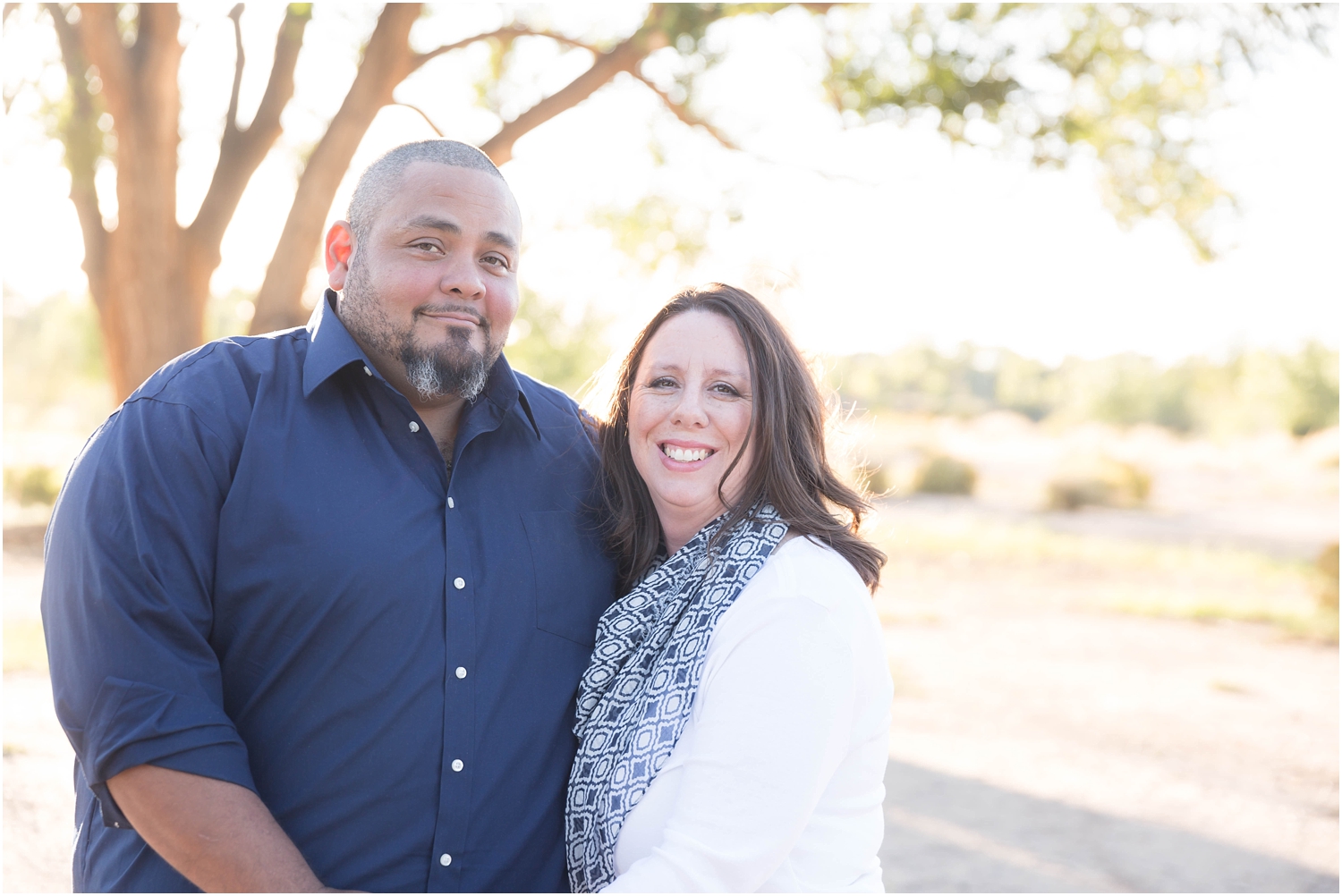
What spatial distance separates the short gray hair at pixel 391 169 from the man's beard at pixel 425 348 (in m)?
0.12

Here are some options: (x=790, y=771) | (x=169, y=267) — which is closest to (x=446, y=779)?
(x=790, y=771)

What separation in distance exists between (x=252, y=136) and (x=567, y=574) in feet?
19.7

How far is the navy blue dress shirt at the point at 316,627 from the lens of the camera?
207 cm

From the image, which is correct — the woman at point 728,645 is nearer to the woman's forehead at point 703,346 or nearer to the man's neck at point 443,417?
the woman's forehead at point 703,346

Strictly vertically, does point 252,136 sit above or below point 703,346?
above

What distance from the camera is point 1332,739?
26.8 feet

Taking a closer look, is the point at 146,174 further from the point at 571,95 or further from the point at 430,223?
the point at 430,223

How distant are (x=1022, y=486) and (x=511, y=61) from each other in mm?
23747

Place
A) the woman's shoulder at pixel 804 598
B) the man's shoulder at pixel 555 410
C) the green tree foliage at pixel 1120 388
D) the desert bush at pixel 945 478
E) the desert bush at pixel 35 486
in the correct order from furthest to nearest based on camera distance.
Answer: the green tree foliage at pixel 1120 388, the desert bush at pixel 945 478, the desert bush at pixel 35 486, the man's shoulder at pixel 555 410, the woman's shoulder at pixel 804 598

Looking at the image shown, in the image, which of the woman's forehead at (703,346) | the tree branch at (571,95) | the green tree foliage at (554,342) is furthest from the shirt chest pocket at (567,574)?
the green tree foliage at (554,342)

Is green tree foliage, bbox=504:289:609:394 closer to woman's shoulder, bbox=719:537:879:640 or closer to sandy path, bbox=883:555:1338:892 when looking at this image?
sandy path, bbox=883:555:1338:892

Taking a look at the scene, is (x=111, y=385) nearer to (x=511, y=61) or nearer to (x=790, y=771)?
(x=511, y=61)

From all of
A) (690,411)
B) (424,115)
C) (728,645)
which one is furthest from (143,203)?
(728,645)

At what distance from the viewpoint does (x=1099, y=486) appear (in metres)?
24.9
